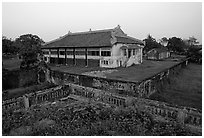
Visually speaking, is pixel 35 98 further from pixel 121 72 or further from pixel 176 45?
pixel 176 45

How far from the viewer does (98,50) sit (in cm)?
2397

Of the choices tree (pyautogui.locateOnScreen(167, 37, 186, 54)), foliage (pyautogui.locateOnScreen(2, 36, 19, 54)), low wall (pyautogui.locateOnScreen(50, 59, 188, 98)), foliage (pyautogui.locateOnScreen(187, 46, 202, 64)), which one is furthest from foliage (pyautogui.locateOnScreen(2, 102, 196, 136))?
tree (pyautogui.locateOnScreen(167, 37, 186, 54))

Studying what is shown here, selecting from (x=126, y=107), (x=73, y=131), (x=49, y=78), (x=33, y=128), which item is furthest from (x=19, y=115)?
(x=49, y=78)

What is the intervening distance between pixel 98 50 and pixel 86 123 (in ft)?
58.7

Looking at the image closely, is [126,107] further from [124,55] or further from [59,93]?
[124,55]

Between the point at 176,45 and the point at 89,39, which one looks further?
the point at 176,45

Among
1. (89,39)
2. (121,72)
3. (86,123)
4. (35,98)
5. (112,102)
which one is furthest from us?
(89,39)

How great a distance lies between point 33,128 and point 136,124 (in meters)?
4.23

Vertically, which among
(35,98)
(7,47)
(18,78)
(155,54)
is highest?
(7,47)

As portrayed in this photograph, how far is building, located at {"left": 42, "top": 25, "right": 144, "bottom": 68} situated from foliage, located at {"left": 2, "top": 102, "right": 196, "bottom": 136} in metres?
15.6

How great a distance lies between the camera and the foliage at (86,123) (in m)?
6.21

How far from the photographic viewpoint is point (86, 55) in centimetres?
2553

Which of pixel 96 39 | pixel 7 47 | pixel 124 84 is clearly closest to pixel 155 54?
pixel 96 39

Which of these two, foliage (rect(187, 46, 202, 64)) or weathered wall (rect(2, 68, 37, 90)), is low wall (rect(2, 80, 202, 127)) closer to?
weathered wall (rect(2, 68, 37, 90))
